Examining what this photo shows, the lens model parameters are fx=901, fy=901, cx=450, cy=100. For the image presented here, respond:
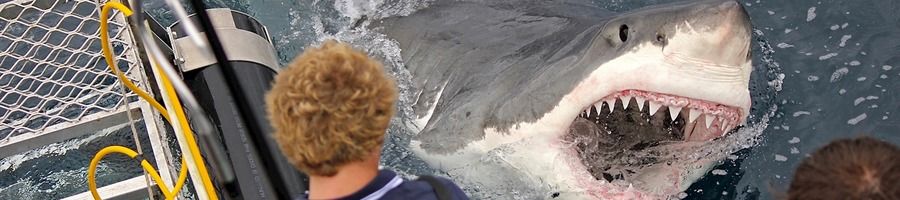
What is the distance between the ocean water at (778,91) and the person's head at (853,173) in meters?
1.15

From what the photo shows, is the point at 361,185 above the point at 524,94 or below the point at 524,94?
above

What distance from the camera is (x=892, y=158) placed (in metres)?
1.07

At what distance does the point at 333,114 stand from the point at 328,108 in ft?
0.04

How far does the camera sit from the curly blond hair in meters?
1.09

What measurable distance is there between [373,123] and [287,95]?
11 cm

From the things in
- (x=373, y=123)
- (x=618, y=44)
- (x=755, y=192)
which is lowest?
(x=755, y=192)

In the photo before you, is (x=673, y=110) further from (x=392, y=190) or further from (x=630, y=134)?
(x=392, y=190)

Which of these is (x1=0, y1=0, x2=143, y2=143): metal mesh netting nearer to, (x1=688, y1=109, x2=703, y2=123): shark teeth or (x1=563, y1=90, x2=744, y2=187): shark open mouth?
(x1=563, y1=90, x2=744, y2=187): shark open mouth

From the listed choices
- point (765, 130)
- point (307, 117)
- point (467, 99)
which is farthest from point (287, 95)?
point (765, 130)

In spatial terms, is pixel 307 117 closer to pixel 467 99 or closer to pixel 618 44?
pixel 618 44

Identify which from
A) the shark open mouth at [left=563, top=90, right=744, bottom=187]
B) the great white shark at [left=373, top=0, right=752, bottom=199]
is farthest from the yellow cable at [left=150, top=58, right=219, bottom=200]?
the shark open mouth at [left=563, top=90, right=744, bottom=187]

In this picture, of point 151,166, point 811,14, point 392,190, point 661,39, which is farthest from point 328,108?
point 811,14

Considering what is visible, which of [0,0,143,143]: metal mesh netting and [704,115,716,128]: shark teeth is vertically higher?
[0,0,143,143]: metal mesh netting

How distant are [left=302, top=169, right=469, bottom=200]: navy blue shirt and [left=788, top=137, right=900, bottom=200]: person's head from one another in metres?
0.48
